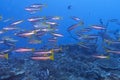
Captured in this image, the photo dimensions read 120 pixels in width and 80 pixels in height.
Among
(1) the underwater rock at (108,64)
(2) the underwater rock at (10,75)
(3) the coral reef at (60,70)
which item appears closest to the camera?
(2) the underwater rock at (10,75)

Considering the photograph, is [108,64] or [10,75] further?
[108,64]

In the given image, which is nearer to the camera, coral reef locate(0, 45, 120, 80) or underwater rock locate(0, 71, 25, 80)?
underwater rock locate(0, 71, 25, 80)

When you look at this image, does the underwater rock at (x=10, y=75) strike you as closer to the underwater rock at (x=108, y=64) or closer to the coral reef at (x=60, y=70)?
the coral reef at (x=60, y=70)

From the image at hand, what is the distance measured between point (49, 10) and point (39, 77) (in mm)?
44055

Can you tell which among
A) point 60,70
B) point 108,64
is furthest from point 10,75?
point 108,64

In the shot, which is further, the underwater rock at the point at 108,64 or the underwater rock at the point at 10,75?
the underwater rock at the point at 108,64

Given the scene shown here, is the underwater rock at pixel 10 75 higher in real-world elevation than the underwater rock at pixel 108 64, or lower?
higher

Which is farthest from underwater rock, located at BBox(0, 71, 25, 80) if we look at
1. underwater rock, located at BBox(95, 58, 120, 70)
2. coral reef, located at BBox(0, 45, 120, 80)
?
underwater rock, located at BBox(95, 58, 120, 70)

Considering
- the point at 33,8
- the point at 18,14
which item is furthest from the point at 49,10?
the point at 33,8

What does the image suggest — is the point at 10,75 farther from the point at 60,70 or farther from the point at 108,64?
the point at 108,64

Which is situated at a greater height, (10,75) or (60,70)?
(10,75)

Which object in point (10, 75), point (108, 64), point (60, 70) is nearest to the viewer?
point (10, 75)

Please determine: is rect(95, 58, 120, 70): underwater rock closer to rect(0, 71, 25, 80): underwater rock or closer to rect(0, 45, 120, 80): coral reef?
rect(0, 45, 120, 80): coral reef

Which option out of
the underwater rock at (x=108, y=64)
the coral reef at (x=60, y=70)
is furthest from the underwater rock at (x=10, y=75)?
the underwater rock at (x=108, y=64)
